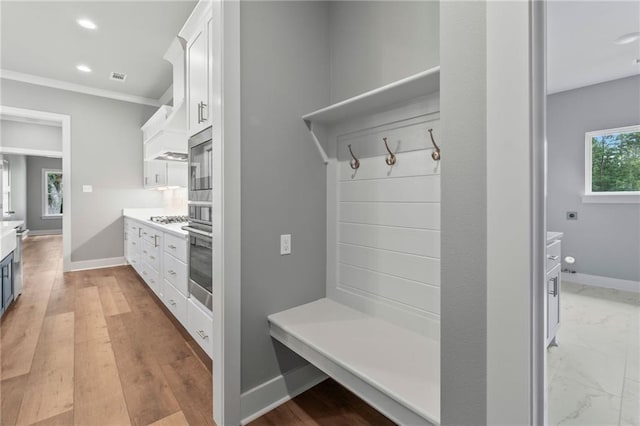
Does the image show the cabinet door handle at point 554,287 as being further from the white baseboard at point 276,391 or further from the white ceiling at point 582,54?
the white baseboard at point 276,391

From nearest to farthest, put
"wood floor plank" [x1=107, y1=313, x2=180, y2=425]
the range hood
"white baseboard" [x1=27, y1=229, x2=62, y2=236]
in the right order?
"wood floor plank" [x1=107, y1=313, x2=180, y2=425]
the range hood
"white baseboard" [x1=27, y1=229, x2=62, y2=236]

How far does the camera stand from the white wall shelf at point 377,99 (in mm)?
1258

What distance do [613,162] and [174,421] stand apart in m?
2.18

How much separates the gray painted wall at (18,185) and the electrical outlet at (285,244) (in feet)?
34.4

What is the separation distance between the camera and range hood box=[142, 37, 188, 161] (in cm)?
317

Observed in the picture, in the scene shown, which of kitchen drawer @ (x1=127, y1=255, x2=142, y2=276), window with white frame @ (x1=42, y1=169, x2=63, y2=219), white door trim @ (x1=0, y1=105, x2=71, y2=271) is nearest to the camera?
kitchen drawer @ (x1=127, y1=255, x2=142, y2=276)

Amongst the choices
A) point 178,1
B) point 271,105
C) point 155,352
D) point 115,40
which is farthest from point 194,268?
point 115,40

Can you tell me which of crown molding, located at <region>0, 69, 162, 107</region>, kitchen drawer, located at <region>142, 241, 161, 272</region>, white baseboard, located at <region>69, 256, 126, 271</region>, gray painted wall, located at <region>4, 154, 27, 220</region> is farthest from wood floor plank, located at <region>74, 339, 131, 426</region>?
gray painted wall, located at <region>4, 154, 27, 220</region>

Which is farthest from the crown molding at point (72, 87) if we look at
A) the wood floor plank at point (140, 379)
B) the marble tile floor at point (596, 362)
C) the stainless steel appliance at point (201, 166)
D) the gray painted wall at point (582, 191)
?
the marble tile floor at point (596, 362)

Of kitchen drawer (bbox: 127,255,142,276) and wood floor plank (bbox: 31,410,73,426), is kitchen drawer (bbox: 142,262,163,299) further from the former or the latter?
wood floor plank (bbox: 31,410,73,426)

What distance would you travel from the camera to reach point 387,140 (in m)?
1.61

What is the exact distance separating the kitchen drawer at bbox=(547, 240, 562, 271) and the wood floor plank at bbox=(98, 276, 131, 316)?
3.47 m

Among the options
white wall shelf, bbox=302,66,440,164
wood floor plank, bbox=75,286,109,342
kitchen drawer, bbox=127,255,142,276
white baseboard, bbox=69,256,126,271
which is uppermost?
white wall shelf, bbox=302,66,440,164

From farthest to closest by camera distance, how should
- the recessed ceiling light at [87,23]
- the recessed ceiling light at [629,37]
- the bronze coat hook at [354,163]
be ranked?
the recessed ceiling light at [87,23]
the bronze coat hook at [354,163]
the recessed ceiling light at [629,37]
